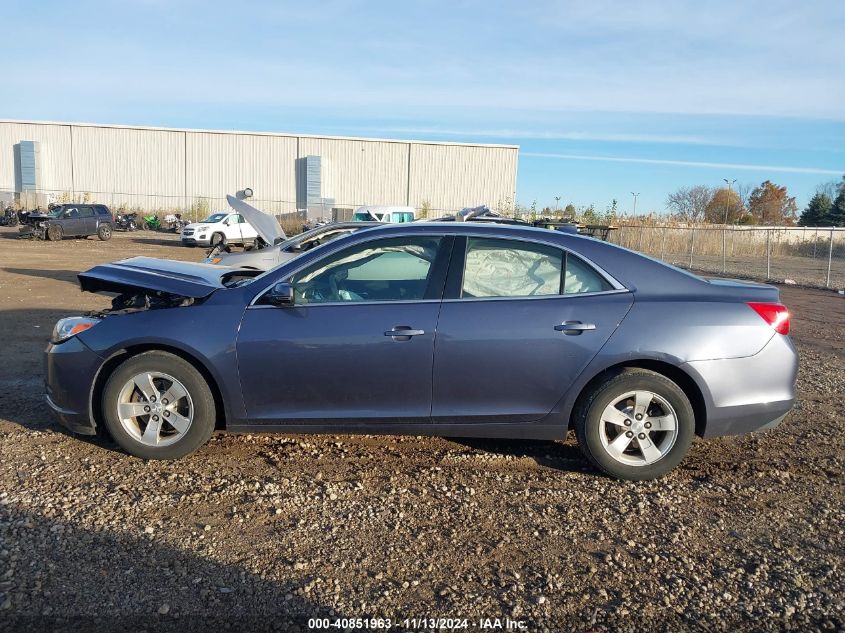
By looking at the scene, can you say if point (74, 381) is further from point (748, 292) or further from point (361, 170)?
point (361, 170)

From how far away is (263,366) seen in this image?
15.0 ft

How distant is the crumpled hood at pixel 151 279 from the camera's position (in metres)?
4.81

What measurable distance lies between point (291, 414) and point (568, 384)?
5.86 feet

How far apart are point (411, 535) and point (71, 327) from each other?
109 inches

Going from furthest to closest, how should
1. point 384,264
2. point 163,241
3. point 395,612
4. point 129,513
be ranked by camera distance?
point 163,241 → point 384,264 → point 129,513 → point 395,612

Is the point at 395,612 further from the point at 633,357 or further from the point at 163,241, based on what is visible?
the point at 163,241

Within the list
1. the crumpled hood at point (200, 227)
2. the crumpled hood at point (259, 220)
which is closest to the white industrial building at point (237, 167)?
the crumpled hood at point (200, 227)

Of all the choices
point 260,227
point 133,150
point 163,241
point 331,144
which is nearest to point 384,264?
point 260,227

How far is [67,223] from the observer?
29938 millimetres

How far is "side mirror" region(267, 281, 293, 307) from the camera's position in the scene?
4.55 metres

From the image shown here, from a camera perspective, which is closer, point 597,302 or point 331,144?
point 597,302

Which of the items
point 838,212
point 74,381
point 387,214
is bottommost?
point 74,381

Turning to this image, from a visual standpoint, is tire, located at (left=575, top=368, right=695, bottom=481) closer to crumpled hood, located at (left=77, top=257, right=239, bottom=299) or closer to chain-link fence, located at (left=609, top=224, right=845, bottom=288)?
crumpled hood, located at (left=77, top=257, right=239, bottom=299)

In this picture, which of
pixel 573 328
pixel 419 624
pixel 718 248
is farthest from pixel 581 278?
pixel 718 248
